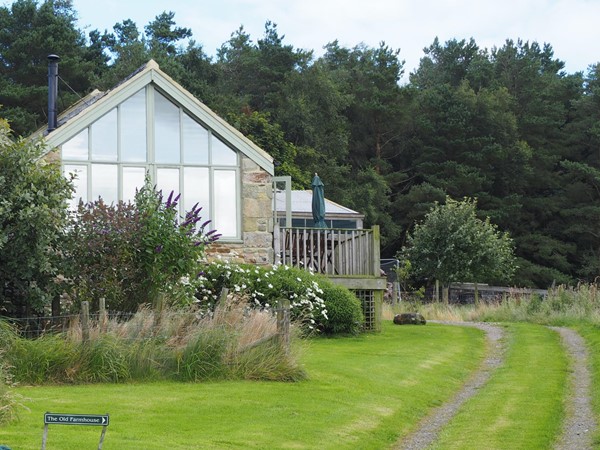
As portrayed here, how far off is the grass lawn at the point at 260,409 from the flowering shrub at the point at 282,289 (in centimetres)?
322

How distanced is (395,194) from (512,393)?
46.0 m

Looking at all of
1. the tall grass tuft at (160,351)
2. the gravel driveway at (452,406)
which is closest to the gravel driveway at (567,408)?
the gravel driveway at (452,406)

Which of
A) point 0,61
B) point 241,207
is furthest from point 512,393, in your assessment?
point 0,61

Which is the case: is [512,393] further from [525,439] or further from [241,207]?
[241,207]

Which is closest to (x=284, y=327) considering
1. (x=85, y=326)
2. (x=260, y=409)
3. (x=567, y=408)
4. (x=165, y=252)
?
(x=85, y=326)

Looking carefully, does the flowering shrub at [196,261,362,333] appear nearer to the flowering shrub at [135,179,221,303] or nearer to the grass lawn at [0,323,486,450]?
the flowering shrub at [135,179,221,303]

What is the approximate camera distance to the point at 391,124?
209 feet

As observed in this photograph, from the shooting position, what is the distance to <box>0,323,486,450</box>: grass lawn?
10.9 m

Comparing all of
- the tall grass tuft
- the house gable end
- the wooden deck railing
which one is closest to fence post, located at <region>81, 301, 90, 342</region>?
the tall grass tuft

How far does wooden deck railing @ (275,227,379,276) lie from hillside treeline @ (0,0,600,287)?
90.2 ft

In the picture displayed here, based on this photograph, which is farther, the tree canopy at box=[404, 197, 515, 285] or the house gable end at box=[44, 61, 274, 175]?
the tree canopy at box=[404, 197, 515, 285]

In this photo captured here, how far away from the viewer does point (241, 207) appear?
25469 mm

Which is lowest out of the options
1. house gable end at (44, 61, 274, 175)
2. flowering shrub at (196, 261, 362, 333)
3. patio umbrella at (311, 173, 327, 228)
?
flowering shrub at (196, 261, 362, 333)

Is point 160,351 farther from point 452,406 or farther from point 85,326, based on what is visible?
point 452,406
